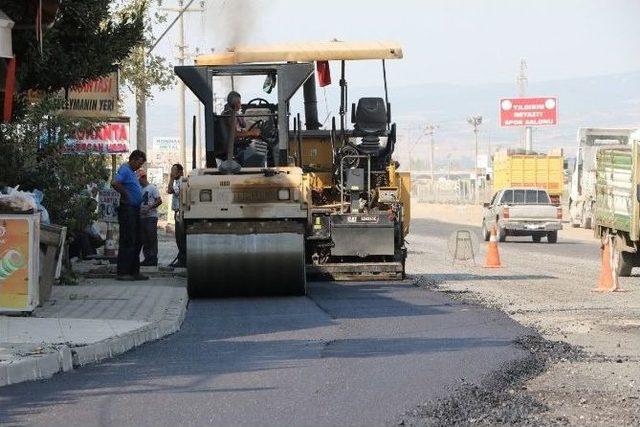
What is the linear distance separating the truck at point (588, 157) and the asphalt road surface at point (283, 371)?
125ft

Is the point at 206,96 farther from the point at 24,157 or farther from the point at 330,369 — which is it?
the point at 330,369

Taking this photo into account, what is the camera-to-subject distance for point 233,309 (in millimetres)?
16516

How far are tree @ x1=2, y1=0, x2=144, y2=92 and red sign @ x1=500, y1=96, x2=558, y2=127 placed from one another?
106m

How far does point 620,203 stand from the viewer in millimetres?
23031

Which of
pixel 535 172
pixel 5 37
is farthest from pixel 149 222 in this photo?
pixel 535 172

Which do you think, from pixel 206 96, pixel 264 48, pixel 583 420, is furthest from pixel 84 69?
pixel 583 420

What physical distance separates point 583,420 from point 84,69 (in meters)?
12.3

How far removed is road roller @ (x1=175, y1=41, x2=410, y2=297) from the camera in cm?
1777

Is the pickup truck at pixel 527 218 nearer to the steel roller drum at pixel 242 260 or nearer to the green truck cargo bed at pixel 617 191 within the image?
the green truck cargo bed at pixel 617 191

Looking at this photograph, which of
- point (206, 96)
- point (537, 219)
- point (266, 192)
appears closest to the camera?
point (266, 192)

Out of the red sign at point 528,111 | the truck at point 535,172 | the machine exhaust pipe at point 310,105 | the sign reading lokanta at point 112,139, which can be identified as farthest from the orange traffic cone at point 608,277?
the red sign at point 528,111

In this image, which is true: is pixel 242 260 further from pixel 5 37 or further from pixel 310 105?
pixel 5 37

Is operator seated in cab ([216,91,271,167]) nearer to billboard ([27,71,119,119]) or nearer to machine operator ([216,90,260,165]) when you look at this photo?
machine operator ([216,90,260,165])

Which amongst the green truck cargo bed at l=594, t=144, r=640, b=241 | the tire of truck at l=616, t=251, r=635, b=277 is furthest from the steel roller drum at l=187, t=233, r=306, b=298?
the tire of truck at l=616, t=251, r=635, b=277
